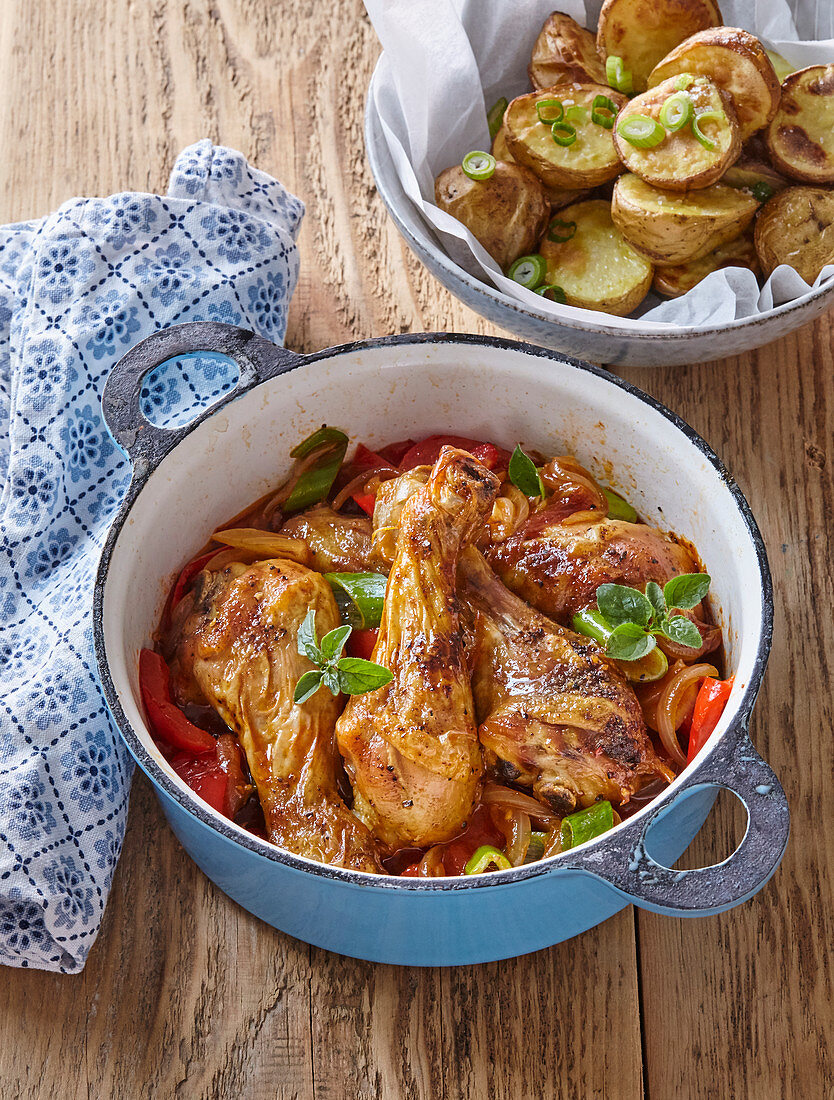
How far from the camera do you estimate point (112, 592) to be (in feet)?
5.33

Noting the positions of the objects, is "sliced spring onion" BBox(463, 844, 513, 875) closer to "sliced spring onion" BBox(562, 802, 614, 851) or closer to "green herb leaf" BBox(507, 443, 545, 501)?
"sliced spring onion" BBox(562, 802, 614, 851)

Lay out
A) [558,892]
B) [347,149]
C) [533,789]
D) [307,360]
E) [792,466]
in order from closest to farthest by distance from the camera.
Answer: [558,892] → [533,789] → [307,360] → [792,466] → [347,149]

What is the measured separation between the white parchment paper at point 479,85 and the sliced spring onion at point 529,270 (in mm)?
51

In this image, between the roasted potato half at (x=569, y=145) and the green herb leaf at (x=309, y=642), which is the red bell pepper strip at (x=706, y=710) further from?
the roasted potato half at (x=569, y=145)

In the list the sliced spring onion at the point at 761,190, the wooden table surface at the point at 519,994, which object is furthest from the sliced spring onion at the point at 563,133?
the wooden table surface at the point at 519,994

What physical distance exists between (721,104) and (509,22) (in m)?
0.61

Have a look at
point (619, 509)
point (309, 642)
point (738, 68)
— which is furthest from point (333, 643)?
point (738, 68)

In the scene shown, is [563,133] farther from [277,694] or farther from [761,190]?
[277,694]

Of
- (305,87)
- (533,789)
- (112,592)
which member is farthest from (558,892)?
(305,87)

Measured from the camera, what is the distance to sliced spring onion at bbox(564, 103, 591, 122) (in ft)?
6.93

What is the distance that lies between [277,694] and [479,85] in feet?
4.55

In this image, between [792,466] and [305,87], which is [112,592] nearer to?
[792,466]

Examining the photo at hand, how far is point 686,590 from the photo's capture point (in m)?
1.63

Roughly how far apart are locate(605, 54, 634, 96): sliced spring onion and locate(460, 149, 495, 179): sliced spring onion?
0.30 metres
